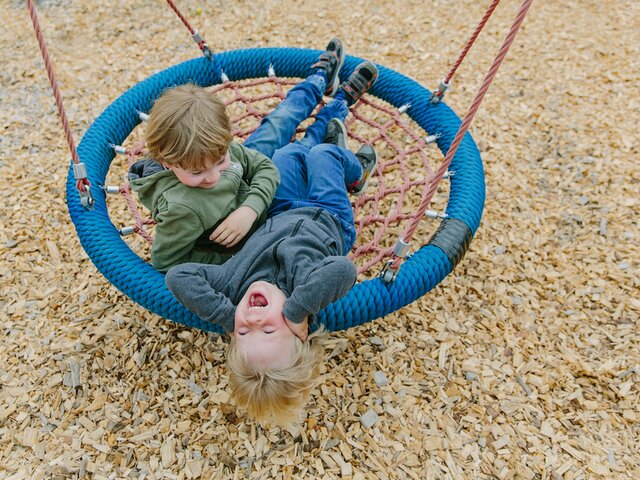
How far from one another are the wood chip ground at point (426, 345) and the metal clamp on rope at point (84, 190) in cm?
57

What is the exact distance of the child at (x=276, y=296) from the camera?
4.59 feet

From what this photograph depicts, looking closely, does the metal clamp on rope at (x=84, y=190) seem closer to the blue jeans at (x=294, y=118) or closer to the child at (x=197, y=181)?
the child at (x=197, y=181)

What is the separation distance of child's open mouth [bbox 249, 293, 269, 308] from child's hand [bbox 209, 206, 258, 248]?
24cm

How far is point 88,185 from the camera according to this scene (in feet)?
5.43

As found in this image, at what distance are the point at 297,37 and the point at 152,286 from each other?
2.45 meters

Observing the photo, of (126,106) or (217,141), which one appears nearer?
(217,141)

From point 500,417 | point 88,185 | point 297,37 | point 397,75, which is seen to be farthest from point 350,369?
point 297,37

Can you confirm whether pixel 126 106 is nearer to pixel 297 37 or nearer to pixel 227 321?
pixel 227 321

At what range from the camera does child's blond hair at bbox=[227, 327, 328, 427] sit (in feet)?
4.59

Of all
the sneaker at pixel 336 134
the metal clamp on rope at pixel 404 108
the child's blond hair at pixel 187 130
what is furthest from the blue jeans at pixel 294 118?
the child's blond hair at pixel 187 130

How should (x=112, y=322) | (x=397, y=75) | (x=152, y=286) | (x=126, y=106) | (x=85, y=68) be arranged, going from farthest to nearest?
(x=85, y=68), (x=397, y=75), (x=126, y=106), (x=112, y=322), (x=152, y=286)

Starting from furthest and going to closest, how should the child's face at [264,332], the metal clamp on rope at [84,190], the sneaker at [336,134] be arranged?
the sneaker at [336,134]
the metal clamp on rope at [84,190]
the child's face at [264,332]

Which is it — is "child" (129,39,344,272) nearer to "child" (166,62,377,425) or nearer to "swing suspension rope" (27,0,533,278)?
"child" (166,62,377,425)

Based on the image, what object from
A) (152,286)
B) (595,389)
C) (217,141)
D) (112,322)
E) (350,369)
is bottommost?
(112,322)
